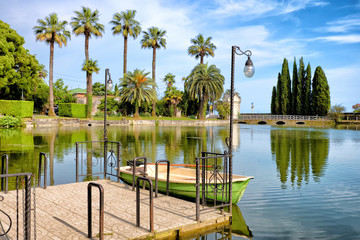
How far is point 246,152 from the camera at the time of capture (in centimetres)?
2116

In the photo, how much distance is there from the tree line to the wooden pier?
7075 cm

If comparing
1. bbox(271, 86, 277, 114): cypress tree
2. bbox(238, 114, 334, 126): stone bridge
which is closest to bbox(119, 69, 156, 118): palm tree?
bbox(238, 114, 334, 126): stone bridge

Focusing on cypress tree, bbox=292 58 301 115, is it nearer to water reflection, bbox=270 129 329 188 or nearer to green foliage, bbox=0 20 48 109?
water reflection, bbox=270 129 329 188

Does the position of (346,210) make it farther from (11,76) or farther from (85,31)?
(85,31)

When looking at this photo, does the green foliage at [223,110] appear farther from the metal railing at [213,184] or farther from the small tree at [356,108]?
the metal railing at [213,184]

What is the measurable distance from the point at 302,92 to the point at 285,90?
3.86m

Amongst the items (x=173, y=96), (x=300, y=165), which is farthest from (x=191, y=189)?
(x=173, y=96)

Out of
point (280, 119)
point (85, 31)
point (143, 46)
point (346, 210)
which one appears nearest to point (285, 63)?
point (280, 119)

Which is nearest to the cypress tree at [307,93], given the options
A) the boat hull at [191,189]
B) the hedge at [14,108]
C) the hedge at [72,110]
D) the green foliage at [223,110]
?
the green foliage at [223,110]

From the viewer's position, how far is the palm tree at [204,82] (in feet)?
200

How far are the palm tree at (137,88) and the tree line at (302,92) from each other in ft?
117

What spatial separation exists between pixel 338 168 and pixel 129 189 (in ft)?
37.2

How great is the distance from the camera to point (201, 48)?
67812 millimetres

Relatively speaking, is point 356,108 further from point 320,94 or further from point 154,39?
point 154,39
